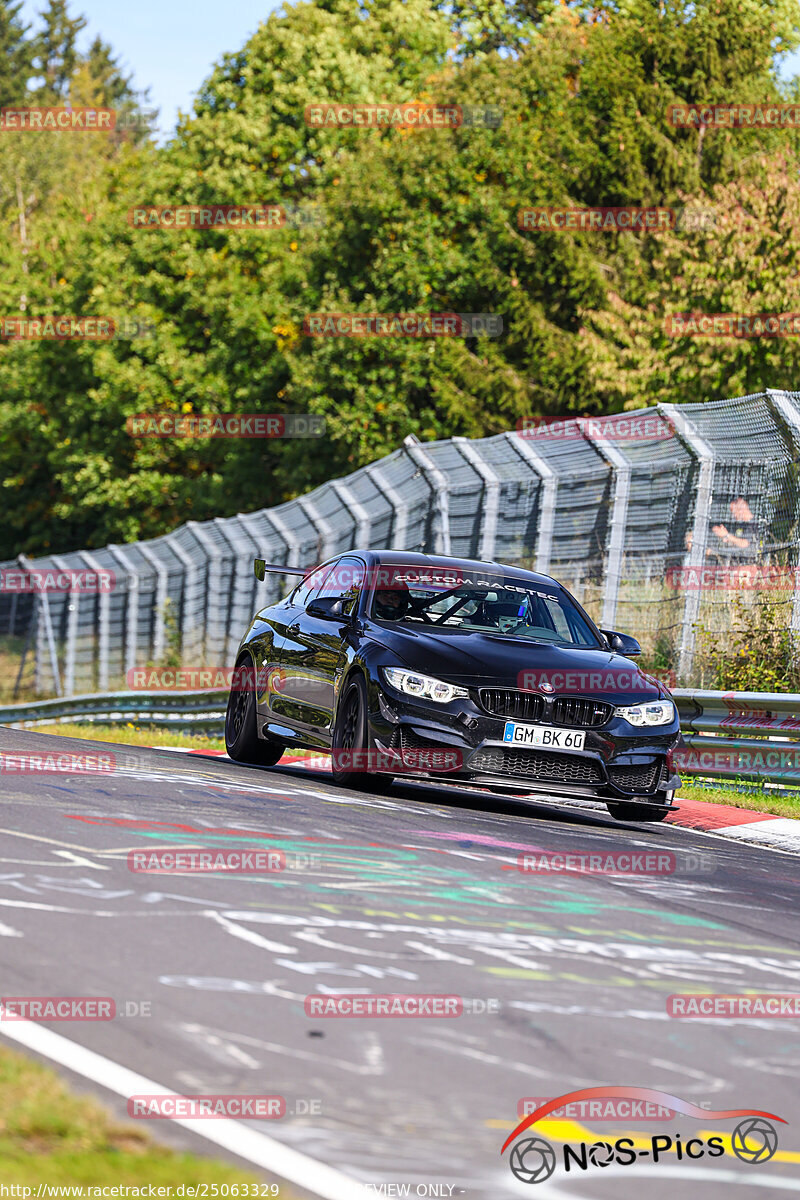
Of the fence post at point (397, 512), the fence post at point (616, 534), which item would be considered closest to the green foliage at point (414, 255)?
the fence post at point (397, 512)

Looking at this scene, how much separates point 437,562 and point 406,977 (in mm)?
7043

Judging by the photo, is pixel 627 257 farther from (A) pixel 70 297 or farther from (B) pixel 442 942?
(B) pixel 442 942

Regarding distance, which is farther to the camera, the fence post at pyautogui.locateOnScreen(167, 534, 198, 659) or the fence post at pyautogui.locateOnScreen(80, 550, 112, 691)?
the fence post at pyautogui.locateOnScreen(80, 550, 112, 691)

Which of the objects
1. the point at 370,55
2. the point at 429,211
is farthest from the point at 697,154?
the point at 370,55

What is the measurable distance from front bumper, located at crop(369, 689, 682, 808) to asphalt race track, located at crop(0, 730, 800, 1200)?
3.13 feet

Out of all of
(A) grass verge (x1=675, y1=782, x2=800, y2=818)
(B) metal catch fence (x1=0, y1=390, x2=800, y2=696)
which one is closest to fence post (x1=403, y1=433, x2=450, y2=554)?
A: (B) metal catch fence (x1=0, y1=390, x2=800, y2=696)

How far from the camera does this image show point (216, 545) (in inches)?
1091

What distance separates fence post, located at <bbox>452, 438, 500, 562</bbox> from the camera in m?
19.0

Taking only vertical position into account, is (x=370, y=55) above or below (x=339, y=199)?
above

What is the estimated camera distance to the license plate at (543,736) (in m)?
10.3

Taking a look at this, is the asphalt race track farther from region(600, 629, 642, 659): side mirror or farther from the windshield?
region(600, 629, 642, 659): side mirror

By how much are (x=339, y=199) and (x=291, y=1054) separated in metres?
39.6

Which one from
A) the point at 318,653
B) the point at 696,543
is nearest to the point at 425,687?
the point at 318,653

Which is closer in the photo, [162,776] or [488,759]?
[488,759]
